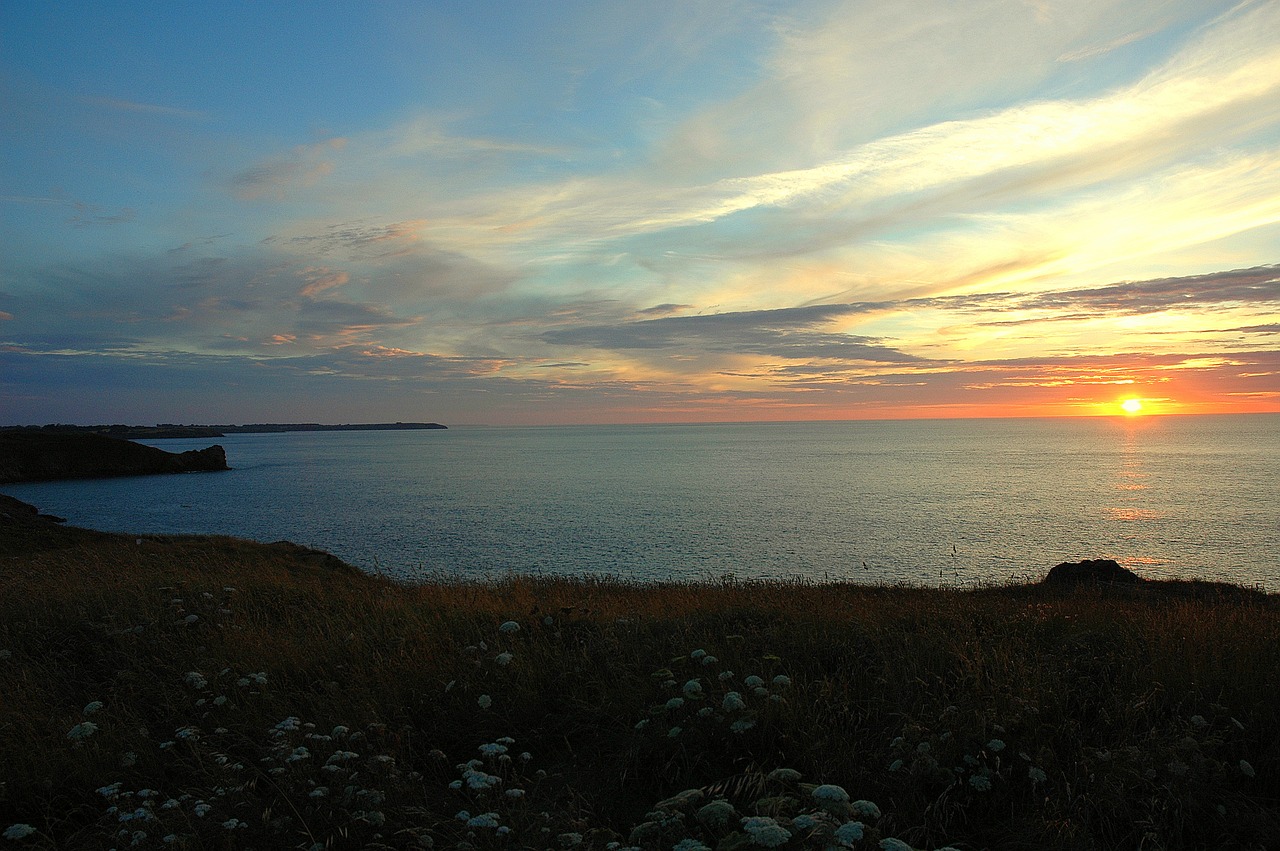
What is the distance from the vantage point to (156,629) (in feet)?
30.1

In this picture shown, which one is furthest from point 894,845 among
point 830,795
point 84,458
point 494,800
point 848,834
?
point 84,458

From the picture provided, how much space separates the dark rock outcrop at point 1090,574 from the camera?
2625 centimetres

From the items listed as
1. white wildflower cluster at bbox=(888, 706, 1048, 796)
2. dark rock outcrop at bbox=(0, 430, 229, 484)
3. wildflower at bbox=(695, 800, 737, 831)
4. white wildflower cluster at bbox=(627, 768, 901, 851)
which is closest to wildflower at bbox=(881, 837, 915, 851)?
white wildflower cluster at bbox=(627, 768, 901, 851)

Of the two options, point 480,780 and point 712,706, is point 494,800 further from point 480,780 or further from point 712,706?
point 712,706

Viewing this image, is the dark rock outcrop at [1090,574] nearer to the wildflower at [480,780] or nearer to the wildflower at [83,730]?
the wildflower at [480,780]

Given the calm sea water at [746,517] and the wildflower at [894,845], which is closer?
the wildflower at [894,845]

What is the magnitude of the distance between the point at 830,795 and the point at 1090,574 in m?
28.6

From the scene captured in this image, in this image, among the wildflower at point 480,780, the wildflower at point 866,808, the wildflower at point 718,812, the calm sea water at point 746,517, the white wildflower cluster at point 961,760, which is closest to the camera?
the wildflower at point 866,808

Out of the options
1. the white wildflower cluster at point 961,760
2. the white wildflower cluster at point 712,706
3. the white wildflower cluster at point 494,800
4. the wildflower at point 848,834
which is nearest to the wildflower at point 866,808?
the wildflower at point 848,834

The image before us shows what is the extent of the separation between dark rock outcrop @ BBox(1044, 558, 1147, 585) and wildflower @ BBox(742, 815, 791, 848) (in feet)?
89.1

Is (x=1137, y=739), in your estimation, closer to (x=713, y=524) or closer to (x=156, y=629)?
(x=156, y=629)

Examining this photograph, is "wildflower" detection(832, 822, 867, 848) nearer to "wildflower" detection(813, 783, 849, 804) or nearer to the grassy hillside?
the grassy hillside

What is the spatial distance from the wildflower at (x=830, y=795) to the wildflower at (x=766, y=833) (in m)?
0.41

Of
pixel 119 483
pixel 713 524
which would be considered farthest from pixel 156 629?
pixel 119 483
